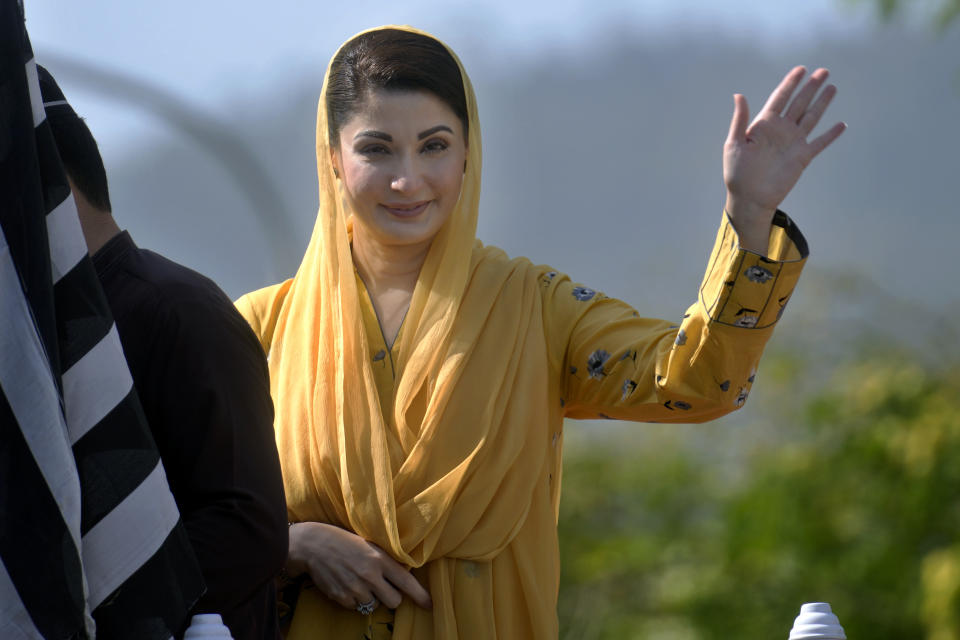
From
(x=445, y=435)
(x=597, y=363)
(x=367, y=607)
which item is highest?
(x=597, y=363)

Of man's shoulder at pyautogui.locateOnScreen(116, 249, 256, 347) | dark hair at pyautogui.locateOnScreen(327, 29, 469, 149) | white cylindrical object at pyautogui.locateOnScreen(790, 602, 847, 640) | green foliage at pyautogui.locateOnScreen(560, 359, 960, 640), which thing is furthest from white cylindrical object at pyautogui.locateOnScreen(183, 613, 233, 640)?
green foliage at pyautogui.locateOnScreen(560, 359, 960, 640)

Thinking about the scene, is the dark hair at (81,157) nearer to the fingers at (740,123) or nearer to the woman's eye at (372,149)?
the woman's eye at (372,149)

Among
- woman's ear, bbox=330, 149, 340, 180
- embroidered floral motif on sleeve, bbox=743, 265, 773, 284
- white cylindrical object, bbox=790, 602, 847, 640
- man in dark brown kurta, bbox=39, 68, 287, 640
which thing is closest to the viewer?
man in dark brown kurta, bbox=39, 68, 287, 640

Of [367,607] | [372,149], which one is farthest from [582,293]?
[367,607]

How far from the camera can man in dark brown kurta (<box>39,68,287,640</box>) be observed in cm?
193

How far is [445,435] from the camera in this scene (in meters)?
2.75

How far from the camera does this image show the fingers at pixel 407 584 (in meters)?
2.70

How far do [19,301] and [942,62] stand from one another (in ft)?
33.1

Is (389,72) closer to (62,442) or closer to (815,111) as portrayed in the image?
(815,111)

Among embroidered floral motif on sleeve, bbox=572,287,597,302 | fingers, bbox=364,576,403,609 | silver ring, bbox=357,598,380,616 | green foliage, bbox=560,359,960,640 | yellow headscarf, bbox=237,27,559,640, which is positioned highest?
embroidered floral motif on sleeve, bbox=572,287,597,302

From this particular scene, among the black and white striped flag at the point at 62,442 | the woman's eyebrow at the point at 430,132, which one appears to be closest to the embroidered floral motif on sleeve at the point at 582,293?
the woman's eyebrow at the point at 430,132

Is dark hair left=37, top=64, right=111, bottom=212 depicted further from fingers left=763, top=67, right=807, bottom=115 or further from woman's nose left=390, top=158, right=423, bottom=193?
fingers left=763, top=67, right=807, bottom=115

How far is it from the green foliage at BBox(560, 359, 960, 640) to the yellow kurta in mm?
3238

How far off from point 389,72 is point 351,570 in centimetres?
94
